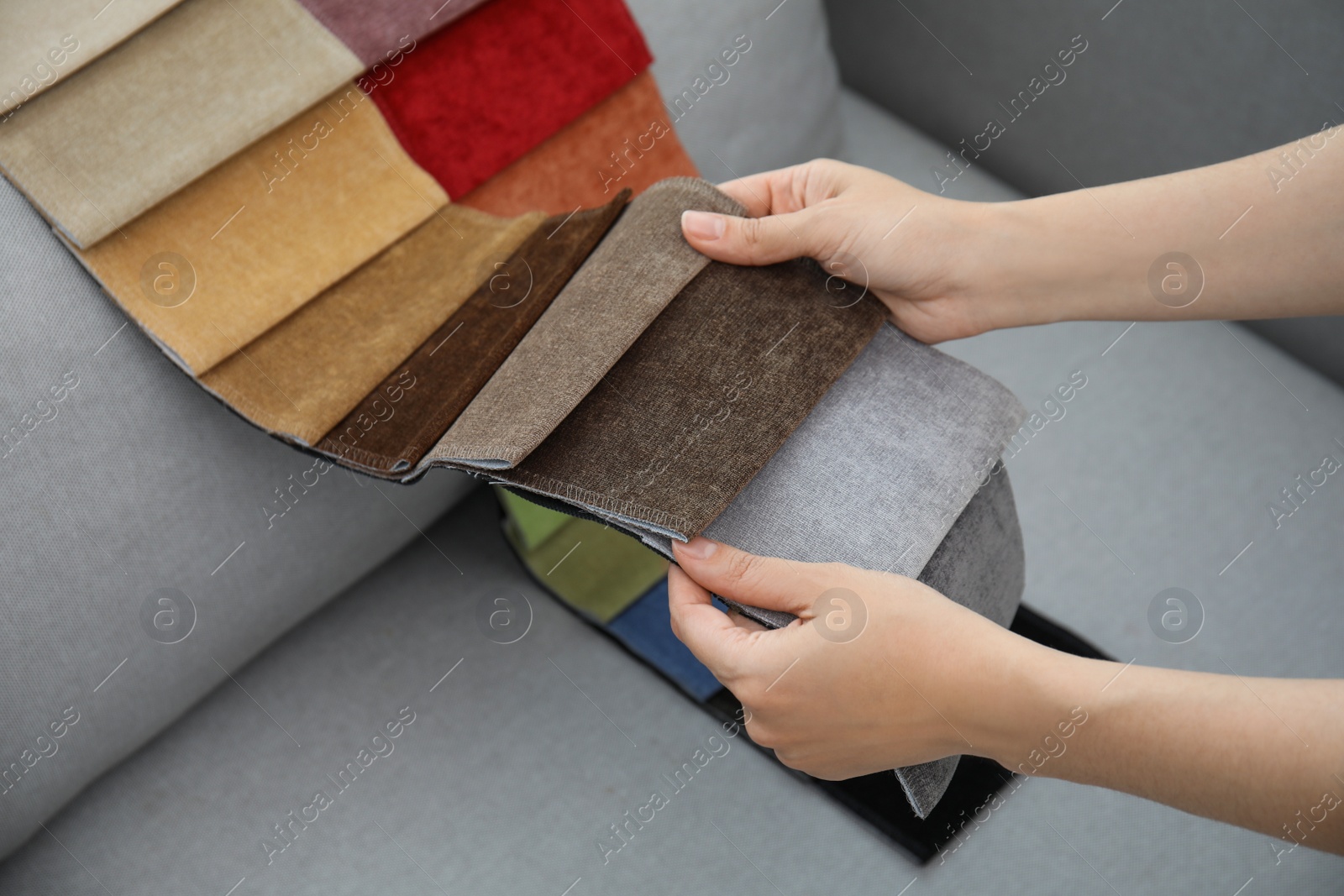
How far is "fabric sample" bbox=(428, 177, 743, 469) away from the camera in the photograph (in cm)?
71

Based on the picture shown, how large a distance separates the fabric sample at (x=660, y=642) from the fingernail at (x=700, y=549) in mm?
305

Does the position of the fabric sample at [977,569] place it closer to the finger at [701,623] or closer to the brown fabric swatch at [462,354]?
the finger at [701,623]

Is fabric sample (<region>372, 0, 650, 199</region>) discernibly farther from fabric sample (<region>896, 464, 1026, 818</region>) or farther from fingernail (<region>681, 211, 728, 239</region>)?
fabric sample (<region>896, 464, 1026, 818</region>)

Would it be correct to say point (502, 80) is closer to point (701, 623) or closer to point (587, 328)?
point (587, 328)

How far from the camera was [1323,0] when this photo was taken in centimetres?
102

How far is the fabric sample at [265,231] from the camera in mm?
810

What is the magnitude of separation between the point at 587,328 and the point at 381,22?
0.39 metres

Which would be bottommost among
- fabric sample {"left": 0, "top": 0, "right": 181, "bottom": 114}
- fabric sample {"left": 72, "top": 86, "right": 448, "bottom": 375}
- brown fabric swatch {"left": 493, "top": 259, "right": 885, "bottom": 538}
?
brown fabric swatch {"left": 493, "top": 259, "right": 885, "bottom": 538}

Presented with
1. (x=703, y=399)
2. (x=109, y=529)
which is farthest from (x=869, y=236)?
(x=109, y=529)

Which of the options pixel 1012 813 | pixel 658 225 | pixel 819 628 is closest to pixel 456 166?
pixel 658 225

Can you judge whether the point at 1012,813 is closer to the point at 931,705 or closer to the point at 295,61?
the point at 931,705

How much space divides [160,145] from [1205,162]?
44.6 inches

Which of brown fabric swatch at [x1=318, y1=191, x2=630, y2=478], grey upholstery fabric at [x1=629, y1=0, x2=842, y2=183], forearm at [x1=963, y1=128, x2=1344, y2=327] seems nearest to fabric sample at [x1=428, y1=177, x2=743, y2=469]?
brown fabric swatch at [x1=318, y1=191, x2=630, y2=478]

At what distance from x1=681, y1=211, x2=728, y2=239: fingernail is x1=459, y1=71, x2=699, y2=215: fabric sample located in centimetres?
29
